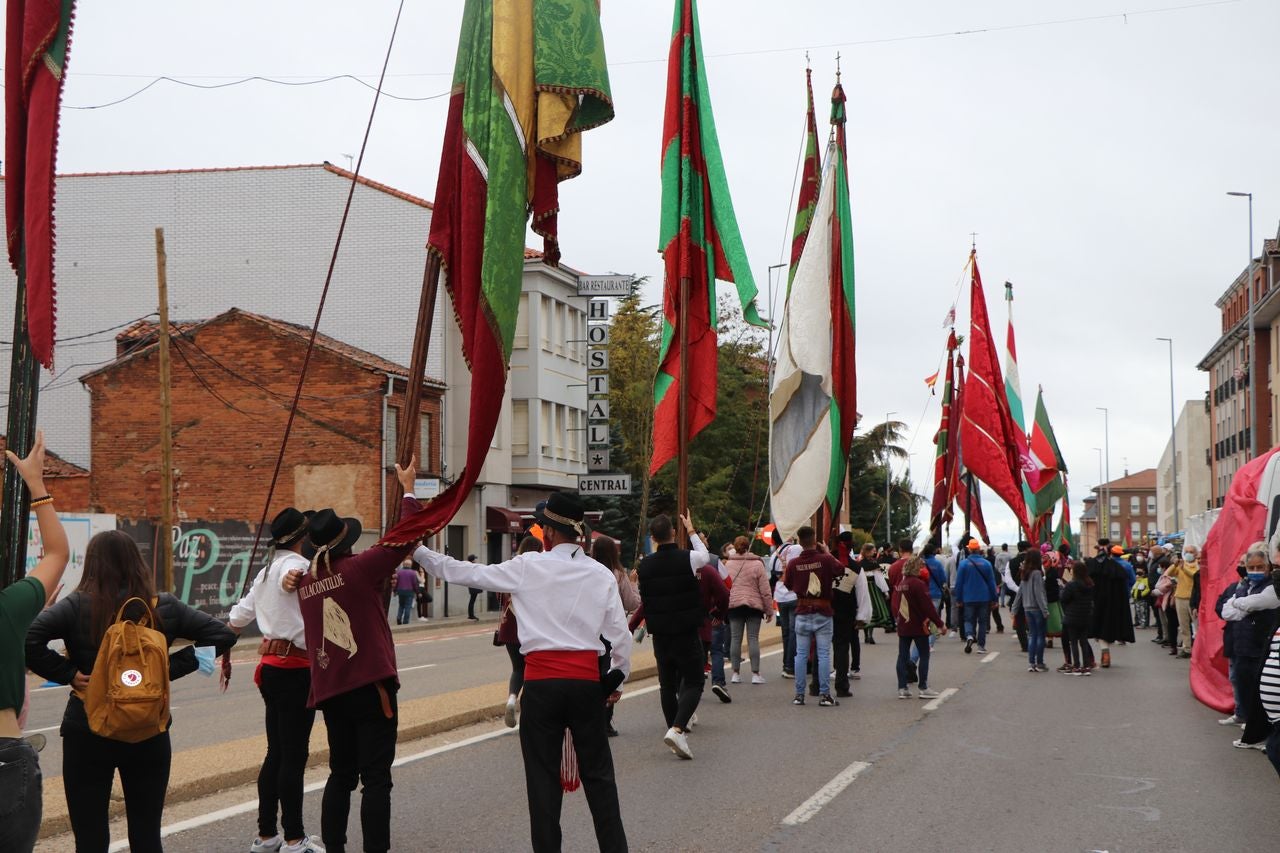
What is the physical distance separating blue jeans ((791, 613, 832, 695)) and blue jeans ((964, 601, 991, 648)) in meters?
9.04

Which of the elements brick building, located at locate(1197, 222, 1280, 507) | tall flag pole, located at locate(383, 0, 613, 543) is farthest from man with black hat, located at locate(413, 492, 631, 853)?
brick building, located at locate(1197, 222, 1280, 507)

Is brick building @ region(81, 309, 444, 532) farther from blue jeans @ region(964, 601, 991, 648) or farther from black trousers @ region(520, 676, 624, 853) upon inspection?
black trousers @ region(520, 676, 624, 853)

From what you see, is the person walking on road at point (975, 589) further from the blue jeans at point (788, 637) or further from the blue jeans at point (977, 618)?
the blue jeans at point (788, 637)

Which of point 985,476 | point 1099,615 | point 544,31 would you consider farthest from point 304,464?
point 544,31

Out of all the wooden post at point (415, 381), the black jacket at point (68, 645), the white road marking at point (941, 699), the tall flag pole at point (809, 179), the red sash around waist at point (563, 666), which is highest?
the tall flag pole at point (809, 179)

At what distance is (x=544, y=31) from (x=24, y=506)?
4.40 m

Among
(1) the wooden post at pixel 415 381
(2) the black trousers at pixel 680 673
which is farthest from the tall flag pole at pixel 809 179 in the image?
(1) the wooden post at pixel 415 381

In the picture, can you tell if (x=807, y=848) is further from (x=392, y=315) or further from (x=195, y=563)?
(x=392, y=315)

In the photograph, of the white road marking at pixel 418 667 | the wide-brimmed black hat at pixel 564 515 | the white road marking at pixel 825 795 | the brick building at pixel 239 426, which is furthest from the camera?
the brick building at pixel 239 426

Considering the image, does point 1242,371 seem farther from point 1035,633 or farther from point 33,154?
point 33,154

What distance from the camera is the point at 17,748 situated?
4.43m

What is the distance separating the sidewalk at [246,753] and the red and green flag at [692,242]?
3013mm

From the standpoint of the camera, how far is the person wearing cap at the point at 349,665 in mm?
6668

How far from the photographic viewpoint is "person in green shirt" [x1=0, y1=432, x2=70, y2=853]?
433cm
